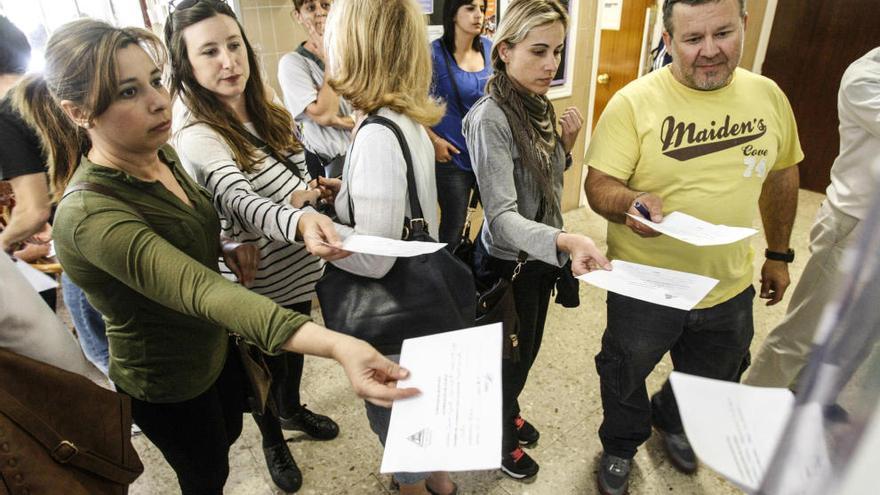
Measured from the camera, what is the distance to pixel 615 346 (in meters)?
1.68

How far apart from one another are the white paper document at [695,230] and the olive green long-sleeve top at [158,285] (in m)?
0.93

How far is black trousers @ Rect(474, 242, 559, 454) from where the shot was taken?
5.18 ft

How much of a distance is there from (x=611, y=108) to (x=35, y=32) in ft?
9.03

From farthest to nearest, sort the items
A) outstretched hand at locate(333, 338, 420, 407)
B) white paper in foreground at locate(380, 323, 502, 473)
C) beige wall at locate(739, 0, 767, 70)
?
beige wall at locate(739, 0, 767, 70) < outstretched hand at locate(333, 338, 420, 407) < white paper in foreground at locate(380, 323, 502, 473)

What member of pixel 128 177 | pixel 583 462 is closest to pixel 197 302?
pixel 128 177

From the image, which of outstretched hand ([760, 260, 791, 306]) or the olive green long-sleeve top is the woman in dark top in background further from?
the olive green long-sleeve top

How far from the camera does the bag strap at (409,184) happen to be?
117 cm

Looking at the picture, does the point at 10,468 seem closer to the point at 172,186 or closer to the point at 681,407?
the point at 172,186

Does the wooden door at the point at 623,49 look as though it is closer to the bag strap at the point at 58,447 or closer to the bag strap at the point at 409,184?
the bag strap at the point at 409,184

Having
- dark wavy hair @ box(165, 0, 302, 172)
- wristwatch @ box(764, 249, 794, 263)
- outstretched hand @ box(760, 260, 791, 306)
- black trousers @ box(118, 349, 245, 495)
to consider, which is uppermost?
dark wavy hair @ box(165, 0, 302, 172)

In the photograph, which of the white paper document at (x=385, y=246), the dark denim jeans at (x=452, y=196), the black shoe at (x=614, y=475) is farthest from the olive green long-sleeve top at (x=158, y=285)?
the dark denim jeans at (x=452, y=196)

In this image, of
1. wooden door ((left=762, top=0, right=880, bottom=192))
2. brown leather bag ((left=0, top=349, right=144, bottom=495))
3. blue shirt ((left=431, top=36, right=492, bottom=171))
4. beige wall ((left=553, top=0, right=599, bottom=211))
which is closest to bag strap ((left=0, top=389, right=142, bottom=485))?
brown leather bag ((left=0, top=349, right=144, bottom=495))

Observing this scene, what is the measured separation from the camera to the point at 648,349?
63.0 inches

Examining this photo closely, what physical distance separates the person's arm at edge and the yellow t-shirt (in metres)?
1.73
